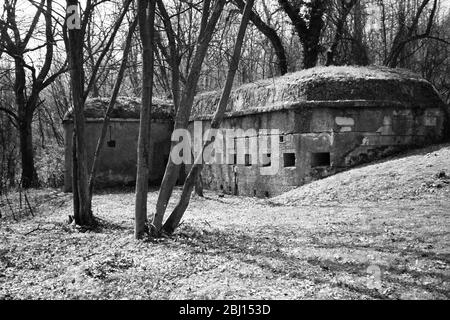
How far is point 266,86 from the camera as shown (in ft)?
36.5

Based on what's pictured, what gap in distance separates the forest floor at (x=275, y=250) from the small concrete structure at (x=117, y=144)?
4.94 metres

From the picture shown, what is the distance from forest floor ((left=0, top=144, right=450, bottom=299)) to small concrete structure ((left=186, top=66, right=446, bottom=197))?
97 centimetres

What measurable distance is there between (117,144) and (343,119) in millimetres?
6903

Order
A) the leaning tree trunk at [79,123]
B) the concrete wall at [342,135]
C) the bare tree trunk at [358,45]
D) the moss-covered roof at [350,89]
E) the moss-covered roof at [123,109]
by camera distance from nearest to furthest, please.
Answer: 1. the leaning tree trunk at [79,123]
2. the concrete wall at [342,135]
3. the moss-covered roof at [350,89]
4. the moss-covered roof at [123,109]
5. the bare tree trunk at [358,45]

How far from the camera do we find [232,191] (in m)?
11.8

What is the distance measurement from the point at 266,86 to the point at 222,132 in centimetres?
176

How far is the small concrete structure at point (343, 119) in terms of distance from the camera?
9.54 meters

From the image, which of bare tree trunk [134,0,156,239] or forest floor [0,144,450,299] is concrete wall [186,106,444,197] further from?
bare tree trunk [134,0,156,239]

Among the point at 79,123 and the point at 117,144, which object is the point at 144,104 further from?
the point at 117,144

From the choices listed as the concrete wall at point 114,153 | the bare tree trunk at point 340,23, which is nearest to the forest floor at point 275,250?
the concrete wall at point 114,153

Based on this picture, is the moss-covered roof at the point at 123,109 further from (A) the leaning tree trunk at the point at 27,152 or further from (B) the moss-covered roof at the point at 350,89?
(B) the moss-covered roof at the point at 350,89

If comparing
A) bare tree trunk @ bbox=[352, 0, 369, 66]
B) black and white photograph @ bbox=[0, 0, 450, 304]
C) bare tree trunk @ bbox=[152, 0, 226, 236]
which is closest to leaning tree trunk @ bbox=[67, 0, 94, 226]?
black and white photograph @ bbox=[0, 0, 450, 304]

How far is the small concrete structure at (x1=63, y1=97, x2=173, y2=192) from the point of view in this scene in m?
13.5

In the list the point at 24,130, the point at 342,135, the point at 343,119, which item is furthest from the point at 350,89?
the point at 24,130
